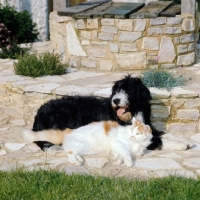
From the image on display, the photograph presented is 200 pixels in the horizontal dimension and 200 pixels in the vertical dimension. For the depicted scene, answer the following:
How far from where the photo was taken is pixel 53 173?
4.73 meters

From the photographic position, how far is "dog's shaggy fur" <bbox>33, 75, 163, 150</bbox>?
538 centimetres

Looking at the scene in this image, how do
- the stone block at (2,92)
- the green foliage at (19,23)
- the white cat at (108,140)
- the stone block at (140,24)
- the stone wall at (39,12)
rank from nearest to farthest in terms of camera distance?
1. the white cat at (108,140)
2. the stone block at (2,92)
3. the stone block at (140,24)
4. the green foliage at (19,23)
5. the stone wall at (39,12)

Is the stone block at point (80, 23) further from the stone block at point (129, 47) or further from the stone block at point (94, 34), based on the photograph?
the stone block at point (129, 47)

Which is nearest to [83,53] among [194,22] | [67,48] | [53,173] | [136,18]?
[67,48]

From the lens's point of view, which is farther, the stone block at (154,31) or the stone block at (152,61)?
the stone block at (152,61)

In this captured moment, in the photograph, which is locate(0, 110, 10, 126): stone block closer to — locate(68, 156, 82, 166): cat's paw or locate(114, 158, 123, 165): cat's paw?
locate(68, 156, 82, 166): cat's paw

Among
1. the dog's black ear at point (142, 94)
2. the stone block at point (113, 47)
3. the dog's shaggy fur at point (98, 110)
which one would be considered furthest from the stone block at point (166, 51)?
the dog's black ear at point (142, 94)

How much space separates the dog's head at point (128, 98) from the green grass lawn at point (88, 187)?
945 mm

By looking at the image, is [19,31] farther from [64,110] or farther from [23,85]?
[64,110]

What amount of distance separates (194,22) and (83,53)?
1.79 metres

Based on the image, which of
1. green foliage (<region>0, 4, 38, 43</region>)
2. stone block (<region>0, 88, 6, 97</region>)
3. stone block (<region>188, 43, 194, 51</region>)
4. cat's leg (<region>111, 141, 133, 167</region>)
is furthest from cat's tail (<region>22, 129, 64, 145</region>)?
green foliage (<region>0, 4, 38, 43</region>)

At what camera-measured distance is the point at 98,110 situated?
574 cm

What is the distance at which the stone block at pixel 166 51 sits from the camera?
7.44m

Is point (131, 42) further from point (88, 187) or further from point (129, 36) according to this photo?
point (88, 187)
